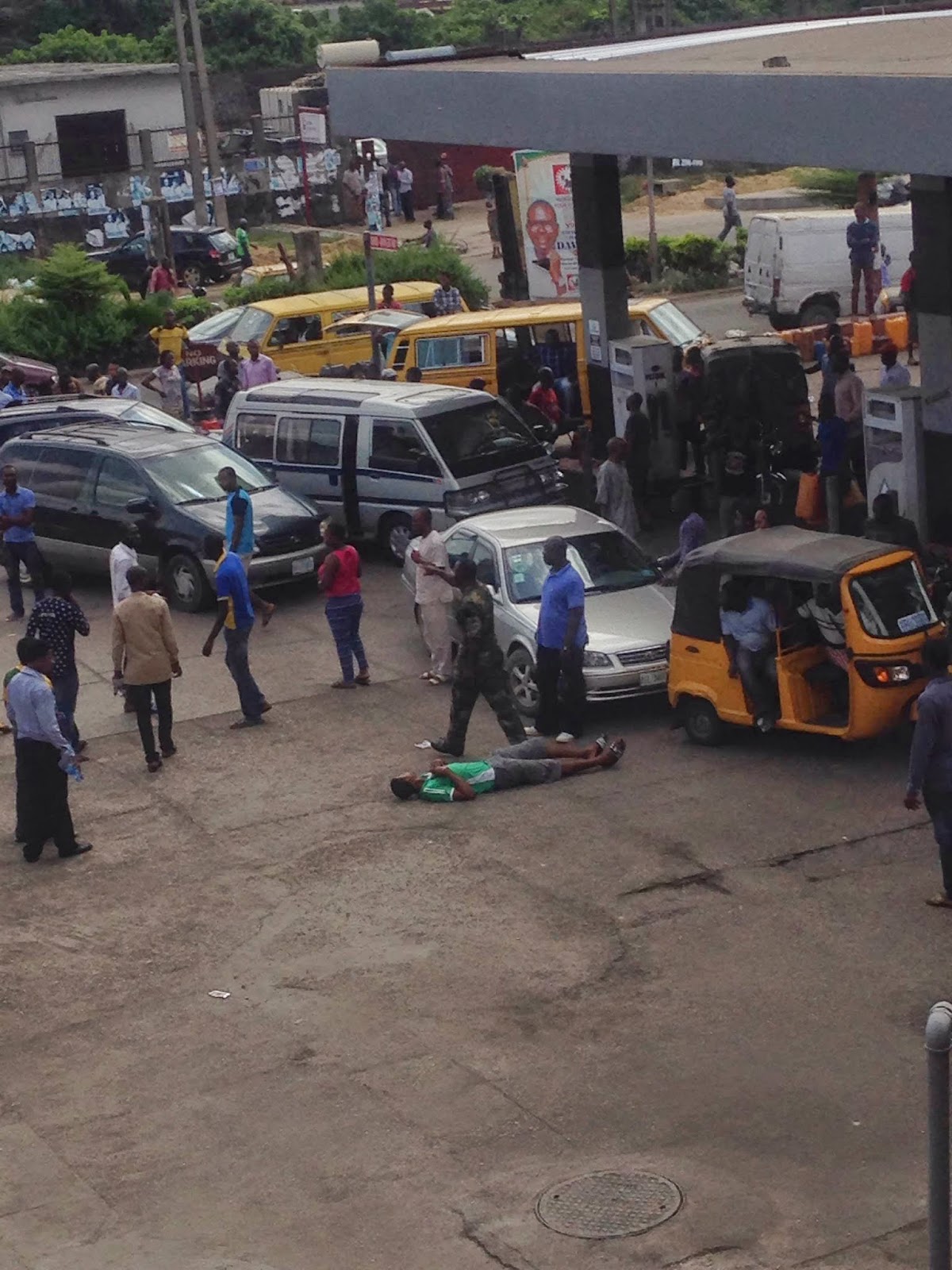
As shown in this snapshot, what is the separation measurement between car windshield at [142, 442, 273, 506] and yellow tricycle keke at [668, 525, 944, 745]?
6822 millimetres

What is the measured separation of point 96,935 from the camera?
1235 cm

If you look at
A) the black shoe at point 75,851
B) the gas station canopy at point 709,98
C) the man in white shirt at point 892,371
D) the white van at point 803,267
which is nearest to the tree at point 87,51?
the white van at point 803,267

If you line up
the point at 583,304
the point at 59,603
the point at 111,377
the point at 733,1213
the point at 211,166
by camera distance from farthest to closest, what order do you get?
the point at 211,166 < the point at 111,377 < the point at 583,304 < the point at 59,603 < the point at 733,1213

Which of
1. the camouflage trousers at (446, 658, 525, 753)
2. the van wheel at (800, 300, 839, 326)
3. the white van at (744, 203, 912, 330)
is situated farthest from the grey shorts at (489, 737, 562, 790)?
the van wheel at (800, 300, 839, 326)

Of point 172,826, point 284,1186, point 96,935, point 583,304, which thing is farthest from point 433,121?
point 284,1186

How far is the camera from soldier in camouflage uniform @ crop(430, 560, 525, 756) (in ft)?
47.8

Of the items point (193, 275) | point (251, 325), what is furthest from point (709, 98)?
point (193, 275)

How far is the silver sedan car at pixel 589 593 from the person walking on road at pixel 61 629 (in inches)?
128

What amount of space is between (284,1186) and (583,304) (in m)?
16.3

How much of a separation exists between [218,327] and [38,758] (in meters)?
18.2

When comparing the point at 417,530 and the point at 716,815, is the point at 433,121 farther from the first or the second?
the point at 716,815


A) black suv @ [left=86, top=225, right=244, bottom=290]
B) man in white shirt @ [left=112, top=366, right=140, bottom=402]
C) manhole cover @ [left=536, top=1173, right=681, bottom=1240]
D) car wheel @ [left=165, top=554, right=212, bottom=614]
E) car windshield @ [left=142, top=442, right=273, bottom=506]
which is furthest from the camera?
black suv @ [left=86, top=225, right=244, bottom=290]

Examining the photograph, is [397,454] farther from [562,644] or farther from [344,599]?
[562,644]

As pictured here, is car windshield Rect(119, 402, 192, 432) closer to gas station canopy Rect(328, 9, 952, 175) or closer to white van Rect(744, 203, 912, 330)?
gas station canopy Rect(328, 9, 952, 175)
